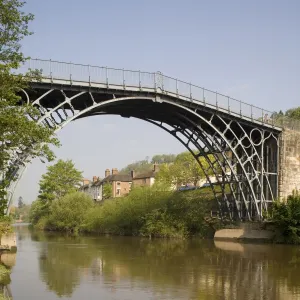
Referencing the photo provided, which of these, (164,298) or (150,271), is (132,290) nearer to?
(164,298)

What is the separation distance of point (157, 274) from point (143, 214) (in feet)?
88.8

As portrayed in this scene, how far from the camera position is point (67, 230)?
206ft

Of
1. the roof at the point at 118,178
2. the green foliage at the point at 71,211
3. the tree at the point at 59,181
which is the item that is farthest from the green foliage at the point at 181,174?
the roof at the point at 118,178

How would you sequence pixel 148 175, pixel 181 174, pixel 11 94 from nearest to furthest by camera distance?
pixel 11 94 → pixel 181 174 → pixel 148 175

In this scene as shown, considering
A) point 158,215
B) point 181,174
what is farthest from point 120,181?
point 158,215

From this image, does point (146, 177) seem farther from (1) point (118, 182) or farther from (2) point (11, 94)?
(2) point (11, 94)

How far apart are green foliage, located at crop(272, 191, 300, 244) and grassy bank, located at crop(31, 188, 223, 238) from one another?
724cm

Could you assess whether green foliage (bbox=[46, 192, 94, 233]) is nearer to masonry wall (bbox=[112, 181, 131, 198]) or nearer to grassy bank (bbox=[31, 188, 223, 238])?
grassy bank (bbox=[31, 188, 223, 238])

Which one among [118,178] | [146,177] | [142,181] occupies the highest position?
[146,177]

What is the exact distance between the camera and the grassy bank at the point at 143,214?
46.3 metres

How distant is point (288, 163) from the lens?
39.9 m

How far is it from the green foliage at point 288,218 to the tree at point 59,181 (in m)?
42.3

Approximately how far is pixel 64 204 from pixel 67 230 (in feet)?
11.4

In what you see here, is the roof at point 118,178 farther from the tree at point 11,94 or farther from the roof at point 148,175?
the tree at point 11,94
